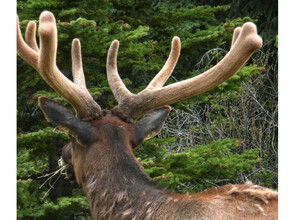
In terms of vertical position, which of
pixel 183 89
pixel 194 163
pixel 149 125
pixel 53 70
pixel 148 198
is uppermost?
pixel 53 70

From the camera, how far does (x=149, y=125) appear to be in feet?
12.3

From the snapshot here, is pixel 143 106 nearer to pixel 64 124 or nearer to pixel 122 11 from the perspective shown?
pixel 64 124

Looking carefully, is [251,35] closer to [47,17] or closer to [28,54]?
[47,17]

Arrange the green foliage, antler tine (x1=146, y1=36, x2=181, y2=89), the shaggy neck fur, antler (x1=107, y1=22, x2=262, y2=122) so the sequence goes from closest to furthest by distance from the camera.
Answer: the shaggy neck fur → antler (x1=107, y1=22, x2=262, y2=122) → antler tine (x1=146, y1=36, x2=181, y2=89) → the green foliage

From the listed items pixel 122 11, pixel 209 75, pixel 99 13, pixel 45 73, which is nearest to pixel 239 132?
pixel 122 11

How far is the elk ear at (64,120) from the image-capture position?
3318mm

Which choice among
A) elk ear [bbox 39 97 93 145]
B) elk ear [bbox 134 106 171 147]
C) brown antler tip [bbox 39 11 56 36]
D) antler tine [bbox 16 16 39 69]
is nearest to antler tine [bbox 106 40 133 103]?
elk ear [bbox 134 106 171 147]

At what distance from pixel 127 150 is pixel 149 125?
0.43 meters

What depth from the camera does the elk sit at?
3.00 m

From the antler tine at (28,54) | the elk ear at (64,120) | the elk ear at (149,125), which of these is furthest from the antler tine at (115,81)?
the antler tine at (28,54)

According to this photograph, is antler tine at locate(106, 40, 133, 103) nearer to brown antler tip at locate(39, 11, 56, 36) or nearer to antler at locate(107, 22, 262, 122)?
antler at locate(107, 22, 262, 122)

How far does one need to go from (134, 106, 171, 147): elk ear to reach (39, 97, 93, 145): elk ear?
407 mm

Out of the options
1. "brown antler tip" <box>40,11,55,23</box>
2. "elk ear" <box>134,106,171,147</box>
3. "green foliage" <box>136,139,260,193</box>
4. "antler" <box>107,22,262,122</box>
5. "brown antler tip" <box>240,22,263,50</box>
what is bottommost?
"green foliage" <box>136,139,260,193</box>

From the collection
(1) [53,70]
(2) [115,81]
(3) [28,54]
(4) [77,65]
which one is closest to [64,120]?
(1) [53,70]
